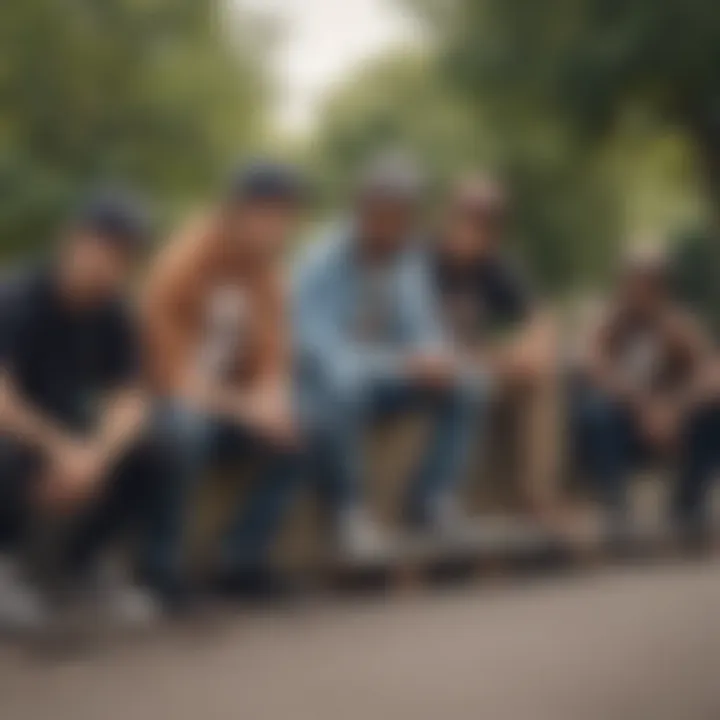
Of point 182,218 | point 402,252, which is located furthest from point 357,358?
point 182,218

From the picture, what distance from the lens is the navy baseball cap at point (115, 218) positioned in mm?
1755

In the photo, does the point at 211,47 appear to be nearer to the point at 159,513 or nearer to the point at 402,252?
the point at 402,252

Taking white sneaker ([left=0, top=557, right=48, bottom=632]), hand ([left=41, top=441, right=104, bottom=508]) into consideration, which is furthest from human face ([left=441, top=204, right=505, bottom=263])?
white sneaker ([left=0, top=557, right=48, bottom=632])

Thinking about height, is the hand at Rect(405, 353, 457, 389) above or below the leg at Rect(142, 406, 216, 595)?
above

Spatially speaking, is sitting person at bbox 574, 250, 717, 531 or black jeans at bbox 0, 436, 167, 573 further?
sitting person at bbox 574, 250, 717, 531

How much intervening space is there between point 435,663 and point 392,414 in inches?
13.1

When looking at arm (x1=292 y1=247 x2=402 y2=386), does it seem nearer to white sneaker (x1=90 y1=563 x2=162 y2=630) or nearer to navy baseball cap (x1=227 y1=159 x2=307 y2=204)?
navy baseball cap (x1=227 y1=159 x2=307 y2=204)

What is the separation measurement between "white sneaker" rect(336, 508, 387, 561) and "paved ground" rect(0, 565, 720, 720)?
64 millimetres

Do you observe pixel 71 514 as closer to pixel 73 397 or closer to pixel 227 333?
pixel 73 397

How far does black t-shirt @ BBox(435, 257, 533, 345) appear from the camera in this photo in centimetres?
196

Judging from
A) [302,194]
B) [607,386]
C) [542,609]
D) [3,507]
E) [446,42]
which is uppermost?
[446,42]

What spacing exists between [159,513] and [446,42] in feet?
2.13

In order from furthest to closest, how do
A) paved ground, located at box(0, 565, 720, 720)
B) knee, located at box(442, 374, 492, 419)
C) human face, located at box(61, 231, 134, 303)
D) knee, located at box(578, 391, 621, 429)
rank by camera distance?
1. knee, located at box(578, 391, 621, 429)
2. knee, located at box(442, 374, 492, 419)
3. human face, located at box(61, 231, 134, 303)
4. paved ground, located at box(0, 565, 720, 720)

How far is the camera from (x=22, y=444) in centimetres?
179
